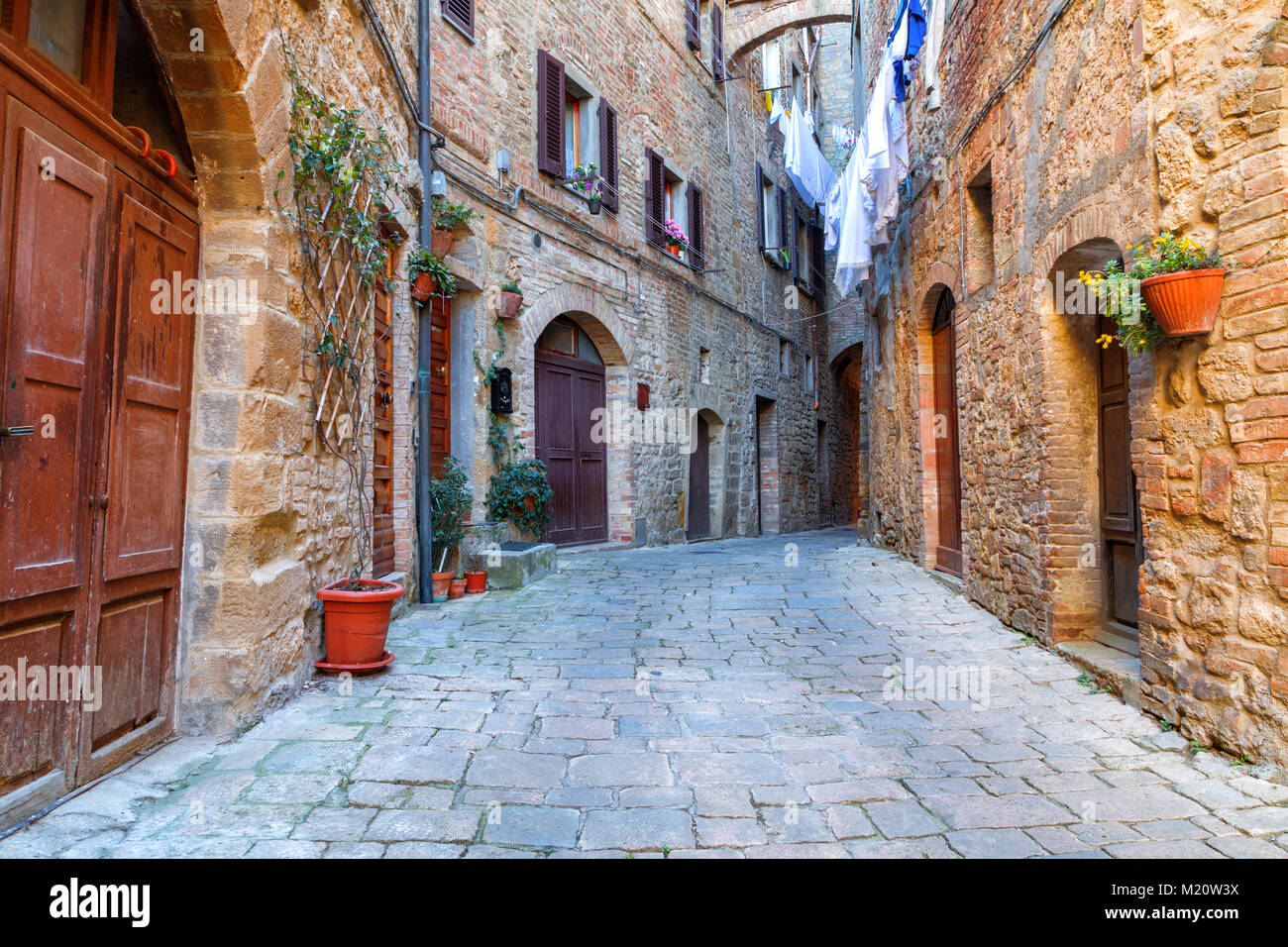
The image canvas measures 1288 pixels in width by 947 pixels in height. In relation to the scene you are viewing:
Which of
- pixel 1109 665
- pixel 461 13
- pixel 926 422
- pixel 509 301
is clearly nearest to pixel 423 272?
pixel 509 301

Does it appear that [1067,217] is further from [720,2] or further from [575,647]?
[720,2]

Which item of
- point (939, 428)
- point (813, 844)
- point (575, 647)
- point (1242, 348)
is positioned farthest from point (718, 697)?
point (939, 428)

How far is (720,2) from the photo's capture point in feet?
41.2

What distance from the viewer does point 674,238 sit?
34.6 feet

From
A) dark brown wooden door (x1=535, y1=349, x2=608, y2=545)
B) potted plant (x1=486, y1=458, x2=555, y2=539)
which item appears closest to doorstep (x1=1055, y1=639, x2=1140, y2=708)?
potted plant (x1=486, y1=458, x2=555, y2=539)

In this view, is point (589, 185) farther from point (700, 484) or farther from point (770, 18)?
point (770, 18)

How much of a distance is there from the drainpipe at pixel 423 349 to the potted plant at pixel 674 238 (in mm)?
4791

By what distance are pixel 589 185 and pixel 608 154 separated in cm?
67

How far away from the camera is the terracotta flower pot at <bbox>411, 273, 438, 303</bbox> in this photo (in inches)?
226

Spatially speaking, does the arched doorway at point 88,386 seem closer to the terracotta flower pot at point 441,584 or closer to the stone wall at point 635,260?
the terracotta flower pot at point 441,584

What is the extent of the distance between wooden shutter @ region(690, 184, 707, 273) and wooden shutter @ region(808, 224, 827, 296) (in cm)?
553

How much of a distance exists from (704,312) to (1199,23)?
845 cm

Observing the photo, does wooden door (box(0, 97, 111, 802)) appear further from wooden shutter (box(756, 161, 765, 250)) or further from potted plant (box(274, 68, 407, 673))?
wooden shutter (box(756, 161, 765, 250))

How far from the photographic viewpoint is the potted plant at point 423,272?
18.8 feet
